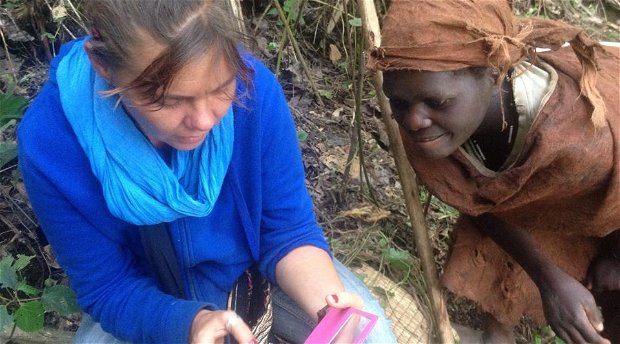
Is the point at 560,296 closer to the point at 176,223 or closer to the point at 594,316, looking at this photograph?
the point at 594,316

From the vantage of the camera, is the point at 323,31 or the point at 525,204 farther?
the point at 323,31

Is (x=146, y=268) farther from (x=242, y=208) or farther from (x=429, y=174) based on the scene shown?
(x=429, y=174)

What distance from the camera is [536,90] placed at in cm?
153

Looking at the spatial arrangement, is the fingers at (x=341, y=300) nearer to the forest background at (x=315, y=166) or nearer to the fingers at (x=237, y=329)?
the fingers at (x=237, y=329)

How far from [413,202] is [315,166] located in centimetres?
65

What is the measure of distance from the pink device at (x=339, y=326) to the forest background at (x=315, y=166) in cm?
55

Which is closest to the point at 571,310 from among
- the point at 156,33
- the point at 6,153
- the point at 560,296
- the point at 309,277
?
the point at 560,296

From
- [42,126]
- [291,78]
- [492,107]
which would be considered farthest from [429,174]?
[291,78]

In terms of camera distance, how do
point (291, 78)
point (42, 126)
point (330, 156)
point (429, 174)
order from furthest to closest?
point (291, 78), point (330, 156), point (429, 174), point (42, 126)

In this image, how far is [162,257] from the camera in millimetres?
1290

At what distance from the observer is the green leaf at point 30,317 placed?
5.02ft

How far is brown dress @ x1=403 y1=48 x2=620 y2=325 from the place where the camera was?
1.47m

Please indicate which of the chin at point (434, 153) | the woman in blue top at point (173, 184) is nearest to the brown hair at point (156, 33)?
the woman in blue top at point (173, 184)

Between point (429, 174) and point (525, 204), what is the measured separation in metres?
0.28
